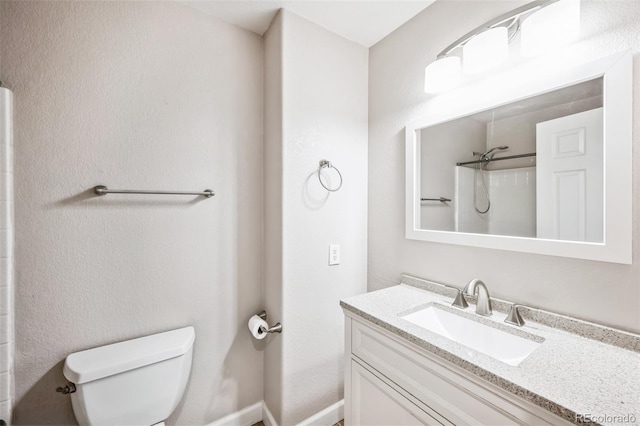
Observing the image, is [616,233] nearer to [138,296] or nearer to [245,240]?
[245,240]

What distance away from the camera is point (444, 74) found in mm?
1222

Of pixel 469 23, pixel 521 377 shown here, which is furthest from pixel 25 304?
pixel 469 23

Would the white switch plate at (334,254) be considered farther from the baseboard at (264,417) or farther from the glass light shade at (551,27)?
the glass light shade at (551,27)

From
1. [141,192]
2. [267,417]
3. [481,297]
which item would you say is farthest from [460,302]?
[141,192]

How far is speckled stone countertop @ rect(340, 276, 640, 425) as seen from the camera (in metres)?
0.59

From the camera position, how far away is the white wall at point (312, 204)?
1.40 m

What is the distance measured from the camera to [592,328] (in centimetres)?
87

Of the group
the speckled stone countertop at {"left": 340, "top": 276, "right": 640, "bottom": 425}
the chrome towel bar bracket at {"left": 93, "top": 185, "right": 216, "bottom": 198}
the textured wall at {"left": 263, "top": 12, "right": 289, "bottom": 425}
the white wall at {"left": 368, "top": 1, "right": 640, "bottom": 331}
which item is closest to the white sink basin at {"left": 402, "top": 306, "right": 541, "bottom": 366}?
the speckled stone countertop at {"left": 340, "top": 276, "right": 640, "bottom": 425}

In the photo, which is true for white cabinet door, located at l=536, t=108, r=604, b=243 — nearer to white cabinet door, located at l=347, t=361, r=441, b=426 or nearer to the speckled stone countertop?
the speckled stone countertop

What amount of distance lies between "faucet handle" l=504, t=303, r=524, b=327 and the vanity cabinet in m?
0.39

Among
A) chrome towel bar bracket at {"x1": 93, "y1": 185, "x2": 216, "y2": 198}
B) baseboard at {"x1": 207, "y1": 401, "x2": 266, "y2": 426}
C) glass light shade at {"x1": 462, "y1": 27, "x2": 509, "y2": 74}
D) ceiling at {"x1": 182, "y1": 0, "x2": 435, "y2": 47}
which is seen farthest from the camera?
baseboard at {"x1": 207, "y1": 401, "x2": 266, "y2": 426}

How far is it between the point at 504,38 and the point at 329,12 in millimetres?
874

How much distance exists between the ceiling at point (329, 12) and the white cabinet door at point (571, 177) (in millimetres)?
934

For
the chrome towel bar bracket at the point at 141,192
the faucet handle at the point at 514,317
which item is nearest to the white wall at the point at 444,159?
the faucet handle at the point at 514,317
